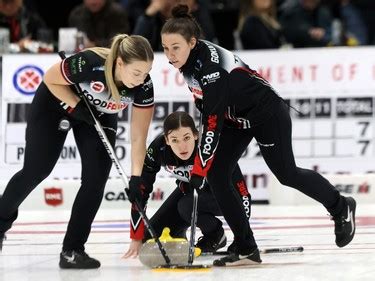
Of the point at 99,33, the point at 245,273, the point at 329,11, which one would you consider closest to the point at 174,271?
the point at 245,273

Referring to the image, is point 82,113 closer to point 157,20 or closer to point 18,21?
point 157,20

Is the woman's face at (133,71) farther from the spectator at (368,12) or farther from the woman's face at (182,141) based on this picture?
the spectator at (368,12)

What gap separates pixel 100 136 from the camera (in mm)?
4941

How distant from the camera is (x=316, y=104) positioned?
8125 millimetres

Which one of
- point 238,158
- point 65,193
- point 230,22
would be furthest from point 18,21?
point 238,158

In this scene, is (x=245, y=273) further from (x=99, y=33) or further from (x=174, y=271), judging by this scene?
(x=99, y=33)

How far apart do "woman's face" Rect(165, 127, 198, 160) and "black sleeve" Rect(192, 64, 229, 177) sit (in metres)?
0.56

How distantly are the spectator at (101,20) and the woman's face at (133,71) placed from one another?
153 inches

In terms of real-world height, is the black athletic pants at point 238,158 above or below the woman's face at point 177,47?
below

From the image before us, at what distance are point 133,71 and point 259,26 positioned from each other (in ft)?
13.8

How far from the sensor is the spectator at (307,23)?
9.05 metres

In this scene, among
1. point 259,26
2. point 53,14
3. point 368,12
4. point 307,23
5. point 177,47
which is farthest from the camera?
point 53,14

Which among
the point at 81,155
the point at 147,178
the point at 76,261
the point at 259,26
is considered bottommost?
the point at 76,261

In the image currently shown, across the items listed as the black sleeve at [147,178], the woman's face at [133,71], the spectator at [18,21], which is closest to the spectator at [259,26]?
the spectator at [18,21]
